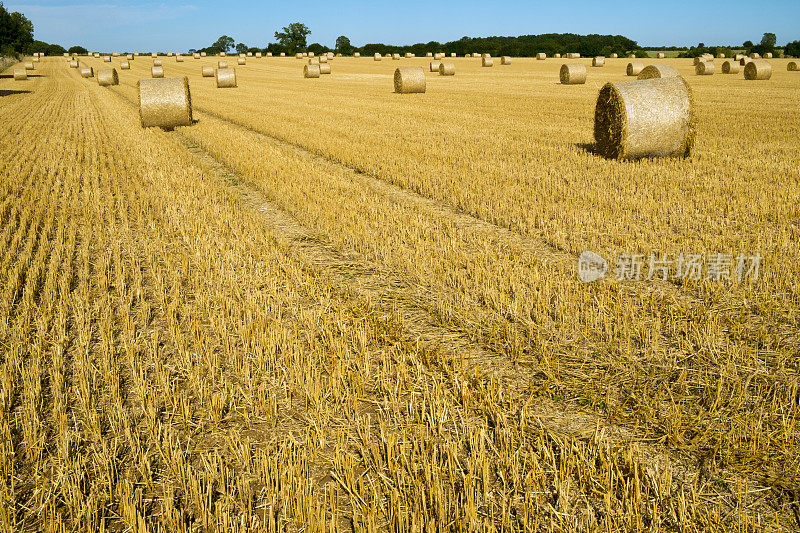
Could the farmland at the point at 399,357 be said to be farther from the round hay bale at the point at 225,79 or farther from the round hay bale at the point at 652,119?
the round hay bale at the point at 225,79

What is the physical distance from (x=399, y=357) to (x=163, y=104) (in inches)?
569

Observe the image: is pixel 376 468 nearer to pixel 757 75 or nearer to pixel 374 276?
pixel 374 276

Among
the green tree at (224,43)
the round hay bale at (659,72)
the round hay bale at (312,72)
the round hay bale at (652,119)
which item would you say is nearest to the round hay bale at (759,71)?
the round hay bale at (659,72)

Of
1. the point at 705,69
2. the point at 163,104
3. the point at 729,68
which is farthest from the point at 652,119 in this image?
the point at 729,68

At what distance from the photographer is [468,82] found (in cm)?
3434

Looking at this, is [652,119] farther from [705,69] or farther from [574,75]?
[705,69]

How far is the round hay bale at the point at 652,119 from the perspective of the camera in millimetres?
10305

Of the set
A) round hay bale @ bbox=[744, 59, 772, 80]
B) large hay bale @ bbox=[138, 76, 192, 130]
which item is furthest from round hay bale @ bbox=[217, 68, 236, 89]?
round hay bale @ bbox=[744, 59, 772, 80]

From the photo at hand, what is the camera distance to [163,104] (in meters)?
16.0

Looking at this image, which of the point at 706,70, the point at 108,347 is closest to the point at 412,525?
the point at 108,347

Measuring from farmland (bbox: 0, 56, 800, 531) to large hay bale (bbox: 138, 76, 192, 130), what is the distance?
7.22 m

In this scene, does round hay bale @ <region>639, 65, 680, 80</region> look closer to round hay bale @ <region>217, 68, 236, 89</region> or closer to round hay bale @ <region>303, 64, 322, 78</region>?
round hay bale @ <region>217, 68, 236, 89</region>

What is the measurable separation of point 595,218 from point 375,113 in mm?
12937

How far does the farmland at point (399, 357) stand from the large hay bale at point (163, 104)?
722cm
